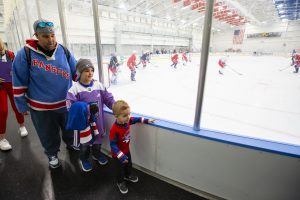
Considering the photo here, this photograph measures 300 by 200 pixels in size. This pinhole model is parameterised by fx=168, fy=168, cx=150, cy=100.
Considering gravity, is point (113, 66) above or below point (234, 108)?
above

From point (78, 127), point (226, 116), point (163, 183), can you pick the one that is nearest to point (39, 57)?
point (78, 127)

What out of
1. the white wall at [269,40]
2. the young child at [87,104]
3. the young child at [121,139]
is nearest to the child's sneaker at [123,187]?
the young child at [121,139]

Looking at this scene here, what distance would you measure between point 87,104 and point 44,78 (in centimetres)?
34

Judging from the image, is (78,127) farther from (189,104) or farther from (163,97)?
(163,97)

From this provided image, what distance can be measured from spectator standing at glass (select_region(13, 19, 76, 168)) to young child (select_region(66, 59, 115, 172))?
15cm

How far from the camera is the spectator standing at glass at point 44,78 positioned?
1088mm

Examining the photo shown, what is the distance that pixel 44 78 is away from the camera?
116 cm

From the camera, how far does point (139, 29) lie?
13289mm

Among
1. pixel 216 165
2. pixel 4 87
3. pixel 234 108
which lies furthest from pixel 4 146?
pixel 234 108

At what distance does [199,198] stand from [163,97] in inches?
95.2

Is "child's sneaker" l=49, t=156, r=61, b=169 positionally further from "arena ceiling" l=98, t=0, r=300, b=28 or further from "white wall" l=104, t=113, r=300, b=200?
"arena ceiling" l=98, t=0, r=300, b=28

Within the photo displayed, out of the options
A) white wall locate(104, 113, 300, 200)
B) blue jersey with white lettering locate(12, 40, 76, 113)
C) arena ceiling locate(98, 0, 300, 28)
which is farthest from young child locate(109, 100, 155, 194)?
arena ceiling locate(98, 0, 300, 28)

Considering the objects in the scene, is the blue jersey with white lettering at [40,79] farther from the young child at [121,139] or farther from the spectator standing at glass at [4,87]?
the spectator standing at glass at [4,87]

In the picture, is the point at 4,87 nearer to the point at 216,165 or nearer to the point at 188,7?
the point at 216,165
